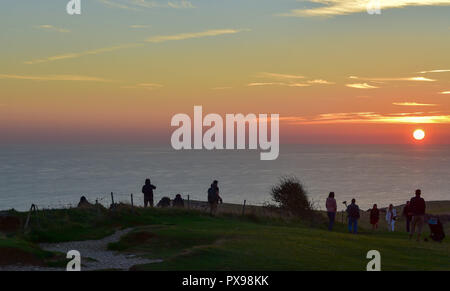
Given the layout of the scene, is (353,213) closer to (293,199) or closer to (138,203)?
(293,199)

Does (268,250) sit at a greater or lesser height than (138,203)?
lesser

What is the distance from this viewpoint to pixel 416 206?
2814cm

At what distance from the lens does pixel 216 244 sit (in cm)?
2280

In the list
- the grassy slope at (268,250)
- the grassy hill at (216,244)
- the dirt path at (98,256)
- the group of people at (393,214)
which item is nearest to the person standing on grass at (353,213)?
the group of people at (393,214)

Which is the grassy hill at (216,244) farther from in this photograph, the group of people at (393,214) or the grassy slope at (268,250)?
the group of people at (393,214)

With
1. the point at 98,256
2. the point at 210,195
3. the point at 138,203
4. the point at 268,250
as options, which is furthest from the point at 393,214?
the point at 138,203

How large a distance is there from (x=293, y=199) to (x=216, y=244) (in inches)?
898

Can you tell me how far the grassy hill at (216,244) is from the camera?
19.8 meters

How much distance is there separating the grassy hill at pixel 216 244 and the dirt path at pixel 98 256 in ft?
2.03

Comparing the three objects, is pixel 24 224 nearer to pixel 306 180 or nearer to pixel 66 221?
pixel 66 221
